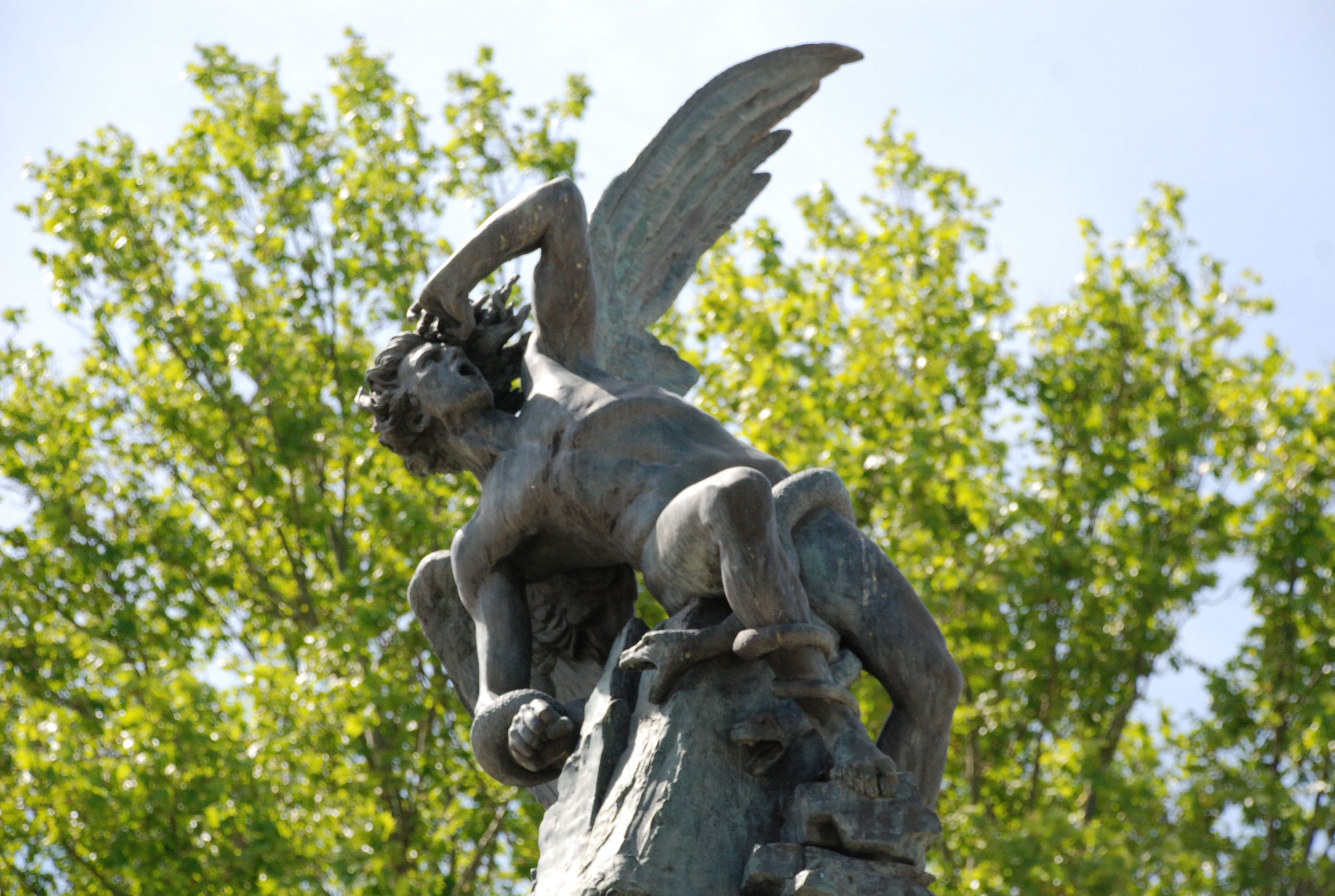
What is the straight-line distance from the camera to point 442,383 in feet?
14.0

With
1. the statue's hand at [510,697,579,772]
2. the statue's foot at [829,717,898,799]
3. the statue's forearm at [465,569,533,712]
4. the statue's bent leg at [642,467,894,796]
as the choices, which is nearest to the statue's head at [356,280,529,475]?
the statue's forearm at [465,569,533,712]

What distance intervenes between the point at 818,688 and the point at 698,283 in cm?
880

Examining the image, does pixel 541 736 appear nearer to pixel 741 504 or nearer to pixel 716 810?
pixel 716 810

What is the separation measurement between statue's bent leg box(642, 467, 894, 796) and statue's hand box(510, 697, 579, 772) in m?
0.55

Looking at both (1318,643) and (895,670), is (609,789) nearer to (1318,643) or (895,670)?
(895,670)

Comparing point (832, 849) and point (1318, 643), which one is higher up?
point (1318, 643)

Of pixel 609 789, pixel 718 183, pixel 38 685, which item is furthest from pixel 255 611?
pixel 609 789

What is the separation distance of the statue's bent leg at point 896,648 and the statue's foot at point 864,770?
1.03ft

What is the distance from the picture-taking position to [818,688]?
347cm

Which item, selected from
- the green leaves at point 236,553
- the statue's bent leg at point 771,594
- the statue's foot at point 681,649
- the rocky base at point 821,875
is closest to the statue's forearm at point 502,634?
the statue's foot at point 681,649

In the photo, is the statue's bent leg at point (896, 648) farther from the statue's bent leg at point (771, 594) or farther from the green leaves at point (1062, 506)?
the green leaves at point (1062, 506)

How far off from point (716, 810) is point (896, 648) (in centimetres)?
59

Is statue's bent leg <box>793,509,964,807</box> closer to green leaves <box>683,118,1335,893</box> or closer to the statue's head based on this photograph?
the statue's head

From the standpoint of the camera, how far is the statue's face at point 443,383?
426 cm
